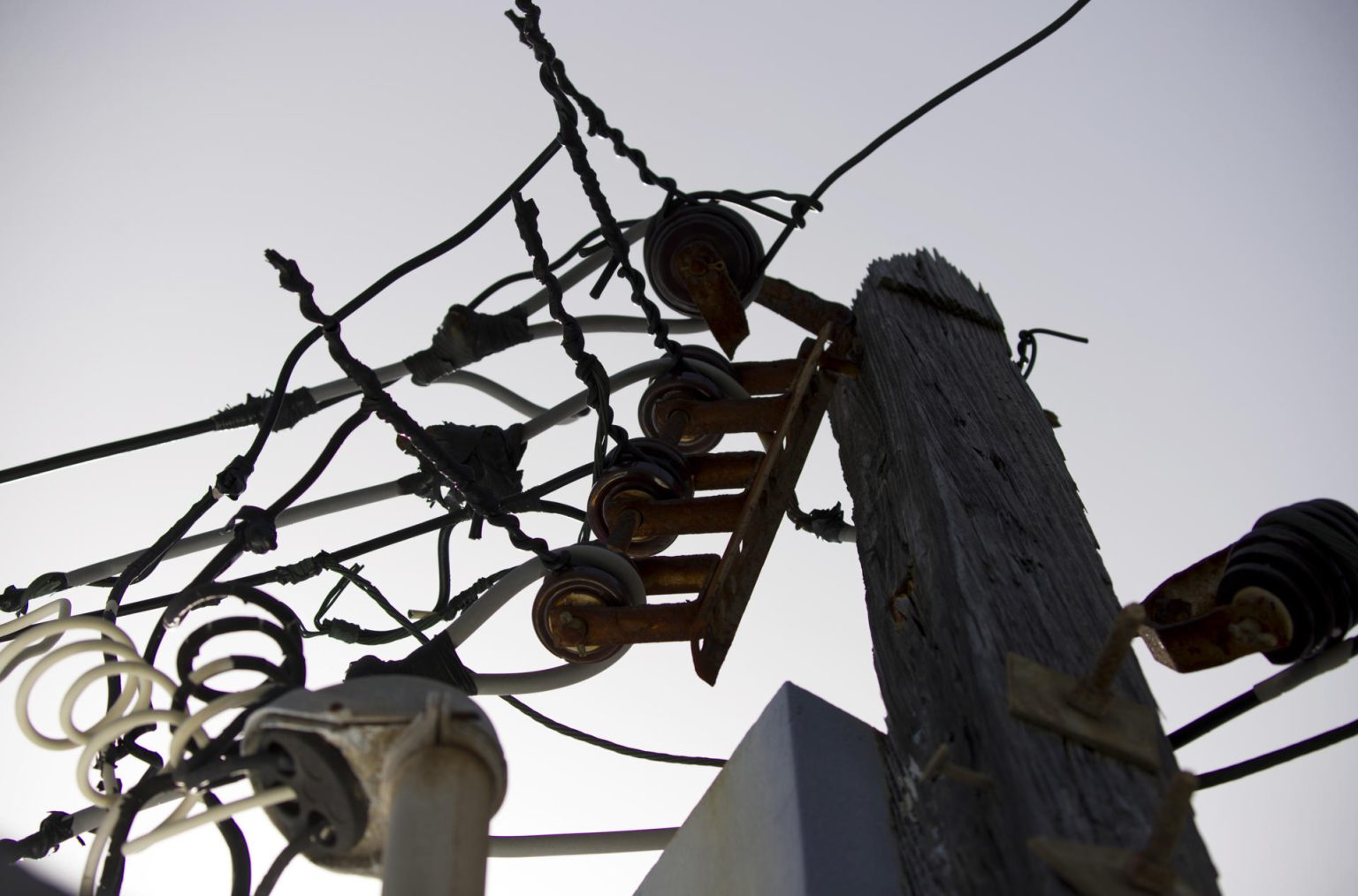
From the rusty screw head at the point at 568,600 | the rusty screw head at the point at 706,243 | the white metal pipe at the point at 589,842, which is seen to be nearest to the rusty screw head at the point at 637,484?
the rusty screw head at the point at 568,600

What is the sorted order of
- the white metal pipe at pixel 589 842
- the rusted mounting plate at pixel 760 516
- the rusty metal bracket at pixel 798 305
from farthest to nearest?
the rusty metal bracket at pixel 798 305, the white metal pipe at pixel 589 842, the rusted mounting plate at pixel 760 516

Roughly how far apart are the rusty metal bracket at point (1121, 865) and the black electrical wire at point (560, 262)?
1496 millimetres

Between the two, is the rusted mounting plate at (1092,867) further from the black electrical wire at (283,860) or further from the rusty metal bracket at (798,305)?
the rusty metal bracket at (798,305)

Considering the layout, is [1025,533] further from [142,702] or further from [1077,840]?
[142,702]

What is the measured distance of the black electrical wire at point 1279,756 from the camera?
3.83ft

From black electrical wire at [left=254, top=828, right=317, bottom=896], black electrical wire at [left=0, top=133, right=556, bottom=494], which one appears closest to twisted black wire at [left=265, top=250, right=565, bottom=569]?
black electrical wire at [left=0, top=133, right=556, bottom=494]

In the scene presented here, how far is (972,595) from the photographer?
1.19 m

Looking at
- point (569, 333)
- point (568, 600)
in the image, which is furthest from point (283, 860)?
point (569, 333)

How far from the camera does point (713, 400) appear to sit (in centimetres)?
209

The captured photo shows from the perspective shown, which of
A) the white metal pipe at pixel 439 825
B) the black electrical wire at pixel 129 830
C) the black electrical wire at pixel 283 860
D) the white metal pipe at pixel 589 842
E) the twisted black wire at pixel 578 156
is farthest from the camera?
the twisted black wire at pixel 578 156

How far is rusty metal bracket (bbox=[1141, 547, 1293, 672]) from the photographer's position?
47.5 inches

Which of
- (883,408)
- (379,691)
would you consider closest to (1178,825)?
(379,691)

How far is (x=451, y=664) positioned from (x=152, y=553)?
2.24 feet

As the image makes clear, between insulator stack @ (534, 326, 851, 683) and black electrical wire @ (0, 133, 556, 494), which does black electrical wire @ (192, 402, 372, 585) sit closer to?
black electrical wire @ (0, 133, 556, 494)
